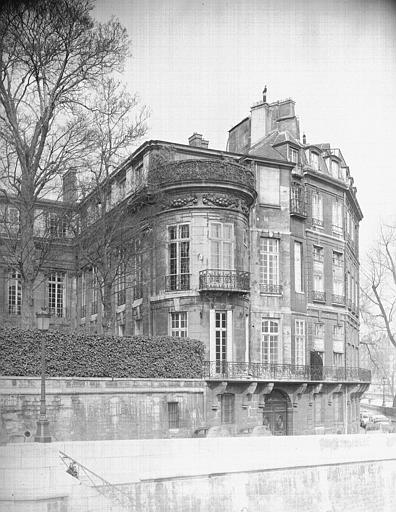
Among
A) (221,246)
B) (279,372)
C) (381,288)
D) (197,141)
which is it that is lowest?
(279,372)

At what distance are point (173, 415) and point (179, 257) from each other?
4.87 feet

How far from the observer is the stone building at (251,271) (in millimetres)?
6668

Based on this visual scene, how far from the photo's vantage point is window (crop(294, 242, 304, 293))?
7.29 m

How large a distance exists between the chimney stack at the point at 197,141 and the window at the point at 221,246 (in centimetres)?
87

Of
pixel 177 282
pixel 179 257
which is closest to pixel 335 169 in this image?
pixel 179 257

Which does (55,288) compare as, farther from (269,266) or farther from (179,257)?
(269,266)

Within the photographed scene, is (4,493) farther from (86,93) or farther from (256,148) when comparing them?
(256,148)

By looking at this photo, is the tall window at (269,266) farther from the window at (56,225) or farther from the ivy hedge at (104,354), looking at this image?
the window at (56,225)

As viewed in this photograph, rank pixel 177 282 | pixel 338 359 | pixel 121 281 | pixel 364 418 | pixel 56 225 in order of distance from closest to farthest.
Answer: pixel 56 225 → pixel 121 281 → pixel 177 282 → pixel 338 359 → pixel 364 418

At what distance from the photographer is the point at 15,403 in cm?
600

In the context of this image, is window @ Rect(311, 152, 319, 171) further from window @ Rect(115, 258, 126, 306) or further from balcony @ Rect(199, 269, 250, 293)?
window @ Rect(115, 258, 126, 306)

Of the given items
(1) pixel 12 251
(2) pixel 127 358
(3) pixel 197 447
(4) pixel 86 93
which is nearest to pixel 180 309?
(2) pixel 127 358

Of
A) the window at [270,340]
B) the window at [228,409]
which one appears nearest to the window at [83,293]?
the window at [228,409]

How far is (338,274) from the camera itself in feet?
24.5
